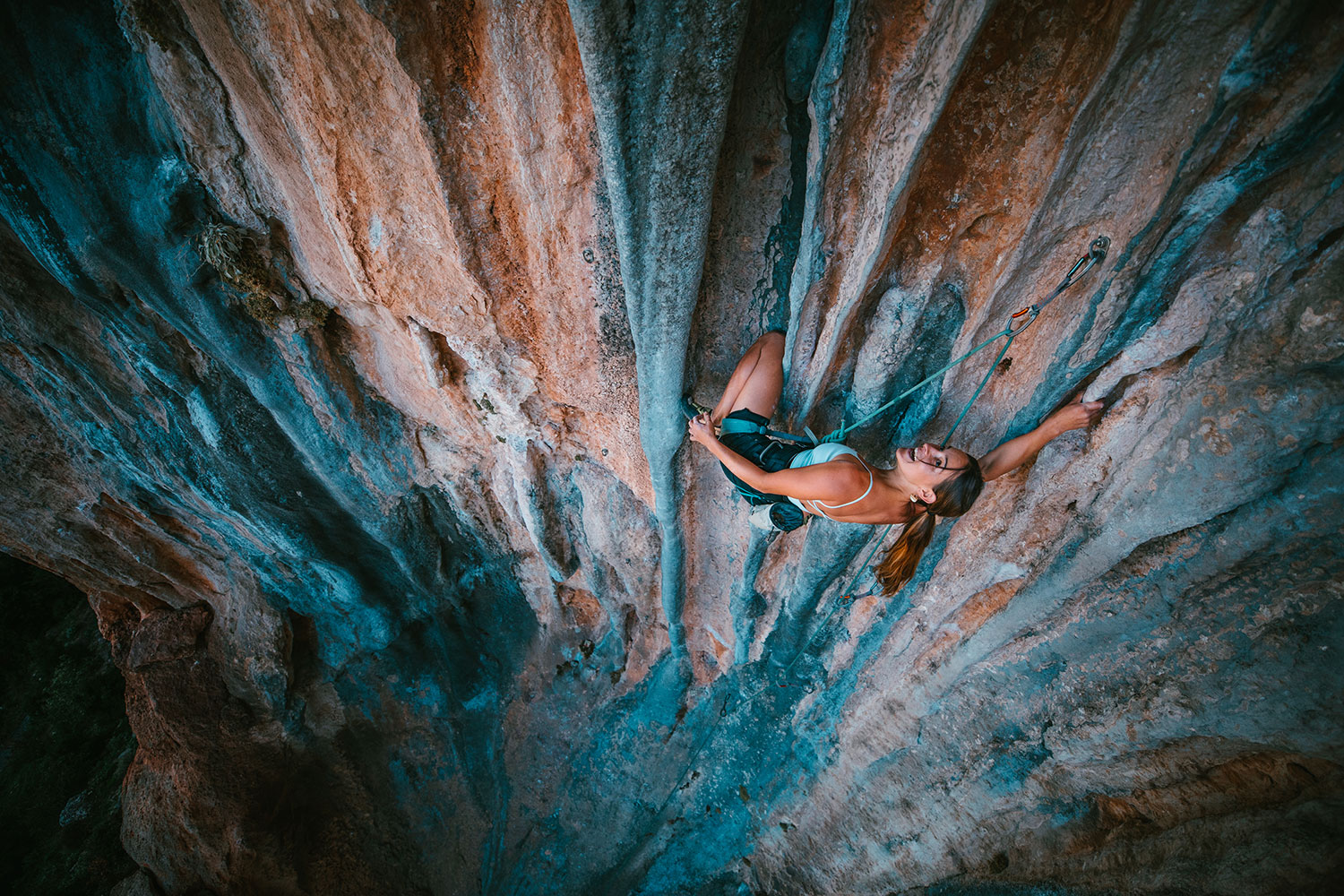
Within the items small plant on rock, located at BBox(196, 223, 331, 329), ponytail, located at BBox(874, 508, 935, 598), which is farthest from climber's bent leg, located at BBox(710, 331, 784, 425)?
small plant on rock, located at BBox(196, 223, 331, 329)

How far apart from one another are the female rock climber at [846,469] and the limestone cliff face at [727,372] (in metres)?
0.14

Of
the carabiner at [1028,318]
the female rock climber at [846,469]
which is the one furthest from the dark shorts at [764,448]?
the carabiner at [1028,318]

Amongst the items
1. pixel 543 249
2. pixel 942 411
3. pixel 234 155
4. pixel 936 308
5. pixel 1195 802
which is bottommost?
pixel 1195 802

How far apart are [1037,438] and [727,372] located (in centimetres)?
137

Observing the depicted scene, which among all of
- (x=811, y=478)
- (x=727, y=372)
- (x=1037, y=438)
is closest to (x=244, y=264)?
(x=727, y=372)

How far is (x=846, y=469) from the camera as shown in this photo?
1934mm

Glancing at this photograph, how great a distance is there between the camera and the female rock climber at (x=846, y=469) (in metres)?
1.93

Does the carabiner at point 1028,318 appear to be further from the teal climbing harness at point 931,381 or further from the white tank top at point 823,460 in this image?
the white tank top at point 823,460

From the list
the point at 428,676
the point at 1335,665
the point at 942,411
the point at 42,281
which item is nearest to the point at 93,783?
the point at 428,676

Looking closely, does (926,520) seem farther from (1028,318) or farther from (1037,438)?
(1028,318)

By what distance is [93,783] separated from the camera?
584 centimetres

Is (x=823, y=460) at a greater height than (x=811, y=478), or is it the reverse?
(x=823, y=460)

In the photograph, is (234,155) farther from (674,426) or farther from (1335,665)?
(1335,665)

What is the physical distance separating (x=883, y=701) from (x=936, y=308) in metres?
2.73
